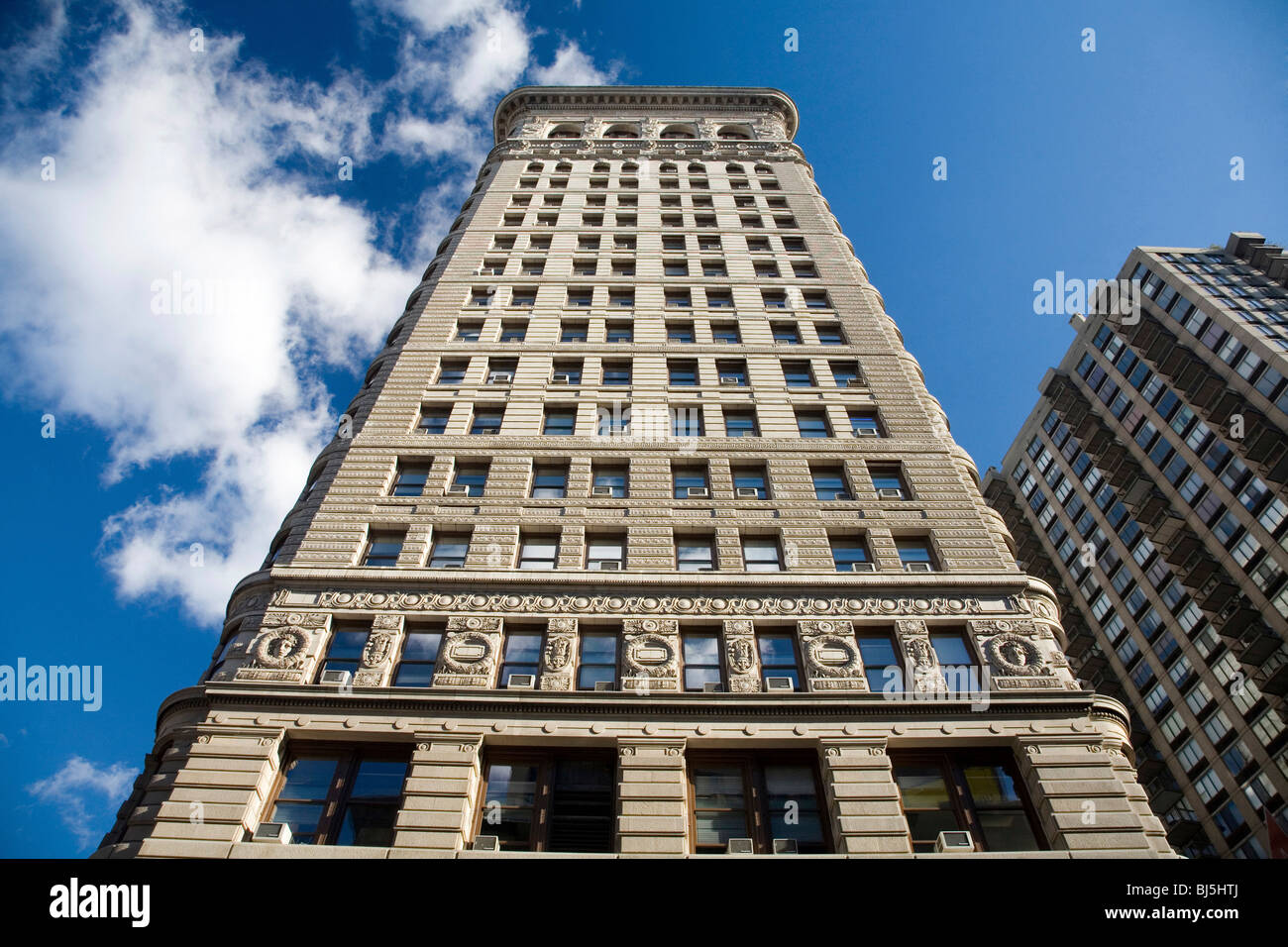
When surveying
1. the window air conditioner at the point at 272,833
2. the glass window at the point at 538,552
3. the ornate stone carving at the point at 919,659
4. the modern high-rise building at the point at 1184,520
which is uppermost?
the modern high-rise building at the point at 1184,520

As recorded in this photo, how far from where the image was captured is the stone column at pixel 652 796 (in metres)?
15.0

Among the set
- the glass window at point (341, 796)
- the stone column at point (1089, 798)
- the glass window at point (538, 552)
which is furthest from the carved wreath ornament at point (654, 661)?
the stone column at point (1089, 798)

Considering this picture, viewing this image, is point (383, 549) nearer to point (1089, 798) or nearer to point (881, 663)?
point (881, 663)

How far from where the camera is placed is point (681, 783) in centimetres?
1593

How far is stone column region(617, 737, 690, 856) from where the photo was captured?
14961 millimetres

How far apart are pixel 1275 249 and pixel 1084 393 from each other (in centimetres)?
1508

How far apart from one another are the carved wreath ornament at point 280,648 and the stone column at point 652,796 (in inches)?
270

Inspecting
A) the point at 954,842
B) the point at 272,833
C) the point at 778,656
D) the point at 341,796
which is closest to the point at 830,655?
the point at 778,656

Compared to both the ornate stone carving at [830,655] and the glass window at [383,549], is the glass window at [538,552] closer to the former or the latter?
the glass window at [383,549]

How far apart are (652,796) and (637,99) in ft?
156

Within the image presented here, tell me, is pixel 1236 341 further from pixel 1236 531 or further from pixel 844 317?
pixel 844 317

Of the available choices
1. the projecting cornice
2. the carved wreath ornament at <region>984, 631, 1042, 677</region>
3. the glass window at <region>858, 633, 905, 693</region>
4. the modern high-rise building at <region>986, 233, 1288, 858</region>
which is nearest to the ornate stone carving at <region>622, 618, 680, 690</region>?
the glass window at <region>858, 633, 905, 693</region>

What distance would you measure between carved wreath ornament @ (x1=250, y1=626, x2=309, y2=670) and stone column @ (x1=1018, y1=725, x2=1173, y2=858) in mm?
14173

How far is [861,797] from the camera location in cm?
1574
